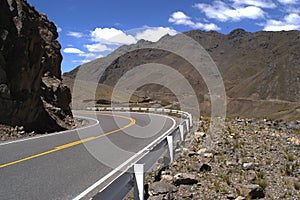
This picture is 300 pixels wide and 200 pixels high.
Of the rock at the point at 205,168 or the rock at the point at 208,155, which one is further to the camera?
the rock at the point at 208,155

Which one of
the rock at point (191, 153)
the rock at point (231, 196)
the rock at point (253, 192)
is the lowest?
the rock at point (231, 196)

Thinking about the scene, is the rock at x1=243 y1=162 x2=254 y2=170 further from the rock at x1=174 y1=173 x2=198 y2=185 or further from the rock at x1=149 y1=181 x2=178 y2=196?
the rock at x1=149 y1=181 x2=178 y2=196

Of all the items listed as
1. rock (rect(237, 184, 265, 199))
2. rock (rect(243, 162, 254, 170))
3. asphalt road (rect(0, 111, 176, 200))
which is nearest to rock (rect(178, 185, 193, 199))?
rock (rect(237, 184, 265, 199))

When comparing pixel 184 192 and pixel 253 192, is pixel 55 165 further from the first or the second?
pixel 253 192

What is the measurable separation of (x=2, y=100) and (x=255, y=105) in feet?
455

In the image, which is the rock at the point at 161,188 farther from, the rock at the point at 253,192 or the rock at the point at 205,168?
the rock at the point at 205,168

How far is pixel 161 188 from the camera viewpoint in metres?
6.50

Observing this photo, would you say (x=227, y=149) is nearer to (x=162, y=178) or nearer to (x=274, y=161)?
(x=274, y=161)

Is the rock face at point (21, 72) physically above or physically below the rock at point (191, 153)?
above

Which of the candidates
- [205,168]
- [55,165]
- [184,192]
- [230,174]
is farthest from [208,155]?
[55,165]

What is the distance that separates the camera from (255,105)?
144 m

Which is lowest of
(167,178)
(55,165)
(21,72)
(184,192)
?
(184,192)

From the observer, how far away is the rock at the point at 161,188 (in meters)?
6.37

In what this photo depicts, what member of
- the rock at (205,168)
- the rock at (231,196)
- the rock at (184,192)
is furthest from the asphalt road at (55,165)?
the rock at (231,196)
